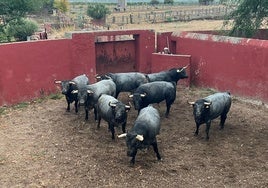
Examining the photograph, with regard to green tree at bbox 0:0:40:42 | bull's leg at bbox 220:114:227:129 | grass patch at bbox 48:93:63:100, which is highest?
green tree at bbox 0:0:40:42

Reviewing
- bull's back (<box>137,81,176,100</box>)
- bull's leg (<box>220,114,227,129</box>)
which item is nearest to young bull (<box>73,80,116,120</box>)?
bull's back (<box>137,81,176,100</box>)

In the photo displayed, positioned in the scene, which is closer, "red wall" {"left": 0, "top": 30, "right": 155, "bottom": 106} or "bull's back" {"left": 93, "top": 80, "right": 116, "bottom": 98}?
"bull's back" {"left": 93, "top": 80, "right": 116, "bottom": 98}

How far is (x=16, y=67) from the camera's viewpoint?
14016 mm

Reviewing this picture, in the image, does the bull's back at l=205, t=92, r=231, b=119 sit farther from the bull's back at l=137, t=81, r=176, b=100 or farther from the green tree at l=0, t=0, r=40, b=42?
the green tree at l=0, t=0, r=40, b=42

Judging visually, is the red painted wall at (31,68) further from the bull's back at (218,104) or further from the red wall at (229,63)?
the bull's back at (218,104)

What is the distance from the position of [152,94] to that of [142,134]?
351cm

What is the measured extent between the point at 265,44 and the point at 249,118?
9.65 ft

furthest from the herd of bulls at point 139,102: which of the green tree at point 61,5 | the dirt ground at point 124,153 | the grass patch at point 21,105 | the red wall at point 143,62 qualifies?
the green tree at point 61,5

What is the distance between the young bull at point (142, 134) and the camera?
348 inches

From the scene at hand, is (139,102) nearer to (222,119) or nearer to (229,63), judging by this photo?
(222,119)

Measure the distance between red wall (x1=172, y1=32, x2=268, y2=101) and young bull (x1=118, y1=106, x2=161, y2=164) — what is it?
5.70m

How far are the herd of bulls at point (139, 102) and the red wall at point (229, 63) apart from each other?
1.43m

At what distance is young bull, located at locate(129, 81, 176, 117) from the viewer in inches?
475

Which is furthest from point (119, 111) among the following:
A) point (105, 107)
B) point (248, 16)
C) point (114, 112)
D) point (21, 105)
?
Result: point (248, 16)
